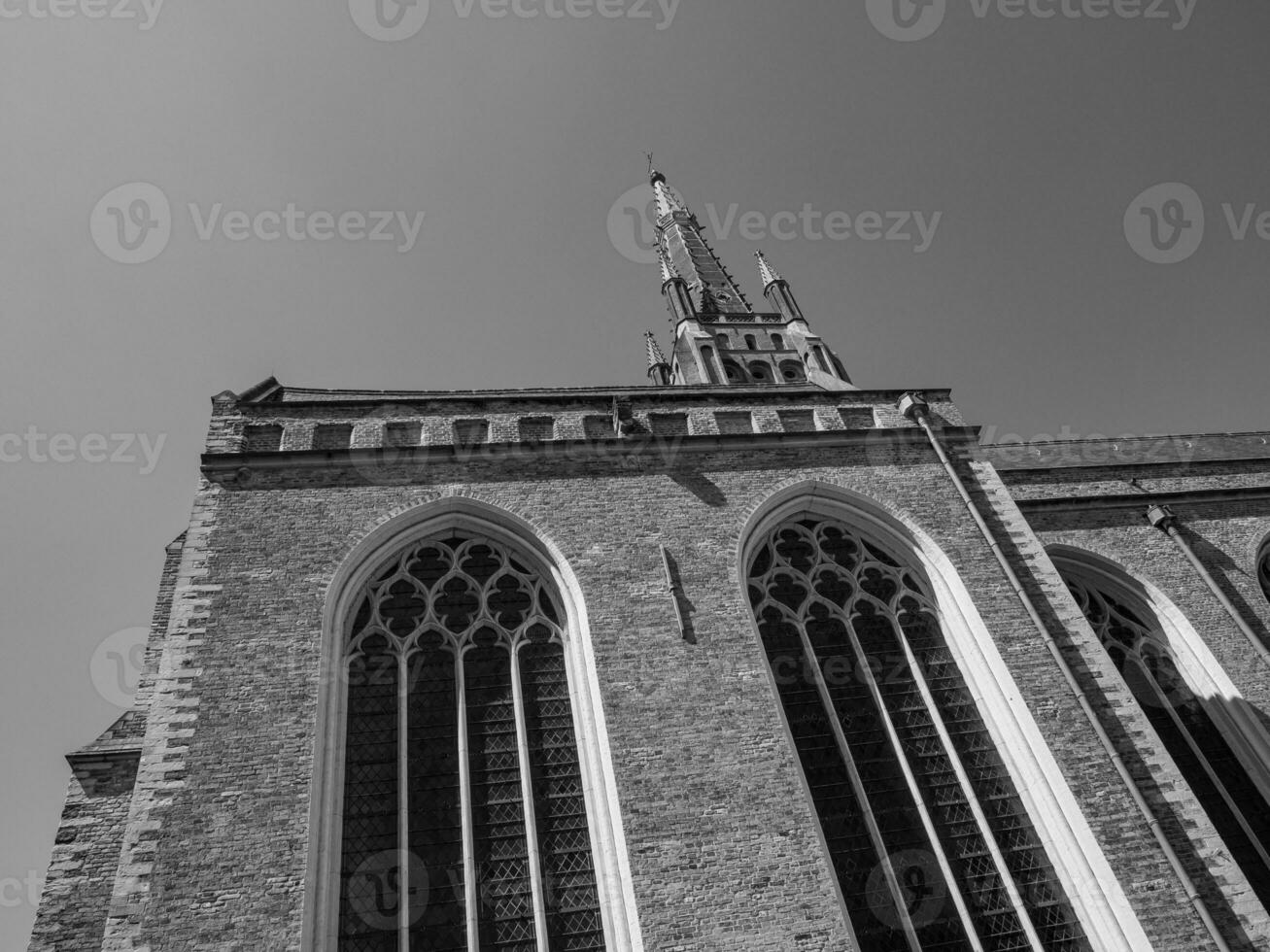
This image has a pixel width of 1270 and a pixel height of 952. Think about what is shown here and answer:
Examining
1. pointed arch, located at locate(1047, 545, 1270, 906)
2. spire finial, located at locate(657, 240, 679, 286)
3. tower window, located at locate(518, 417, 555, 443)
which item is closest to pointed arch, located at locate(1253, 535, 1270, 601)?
pointed arch, located at locate(1047, 545, 1270, 906)

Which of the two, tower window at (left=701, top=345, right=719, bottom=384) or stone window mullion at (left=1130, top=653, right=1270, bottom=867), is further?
tower window at (left=701, top=345, right=719, bottom=384)

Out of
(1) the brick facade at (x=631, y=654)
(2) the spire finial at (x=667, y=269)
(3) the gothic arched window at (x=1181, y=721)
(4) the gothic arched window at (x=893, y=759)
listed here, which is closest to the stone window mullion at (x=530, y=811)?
(1) the brick facade at (x=631, y=654)

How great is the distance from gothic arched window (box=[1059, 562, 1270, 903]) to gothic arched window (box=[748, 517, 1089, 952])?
11.7 feet

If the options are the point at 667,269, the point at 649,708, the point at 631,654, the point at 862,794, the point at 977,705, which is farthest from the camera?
the point at 667,269

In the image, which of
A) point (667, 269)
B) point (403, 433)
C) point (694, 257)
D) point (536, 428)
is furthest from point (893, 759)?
point (694, 257)

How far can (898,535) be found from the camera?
1276 centimetres

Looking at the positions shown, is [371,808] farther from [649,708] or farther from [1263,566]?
[1263,566]

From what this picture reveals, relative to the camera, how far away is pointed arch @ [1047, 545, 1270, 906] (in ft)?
41.2

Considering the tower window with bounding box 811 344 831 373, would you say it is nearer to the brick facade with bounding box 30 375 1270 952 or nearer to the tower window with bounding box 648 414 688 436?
the brick facade with bounding box 30 375 1270 952

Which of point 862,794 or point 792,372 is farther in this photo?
Result: point 792,372

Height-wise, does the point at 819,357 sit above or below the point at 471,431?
above

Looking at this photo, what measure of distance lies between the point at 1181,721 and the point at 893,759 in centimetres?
638

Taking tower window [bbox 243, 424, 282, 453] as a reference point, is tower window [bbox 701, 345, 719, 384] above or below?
above

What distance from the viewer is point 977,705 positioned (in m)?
11.3
